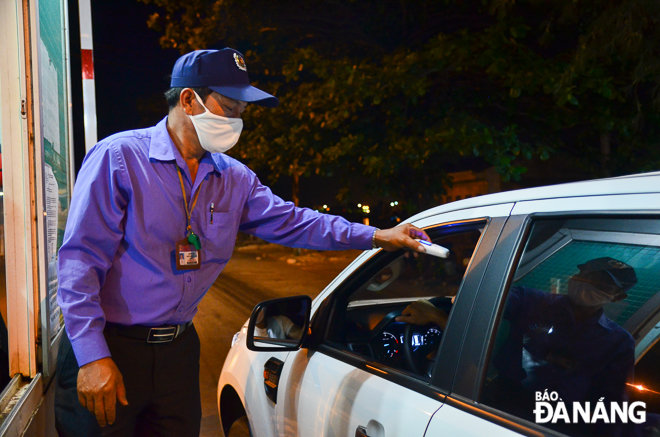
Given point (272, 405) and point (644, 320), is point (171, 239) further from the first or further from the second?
point (644, 320)

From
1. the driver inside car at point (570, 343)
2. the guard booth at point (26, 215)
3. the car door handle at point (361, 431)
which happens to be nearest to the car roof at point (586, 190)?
the driver inside car at point (570, 343)

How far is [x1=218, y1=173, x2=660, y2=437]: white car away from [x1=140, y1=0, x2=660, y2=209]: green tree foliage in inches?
211

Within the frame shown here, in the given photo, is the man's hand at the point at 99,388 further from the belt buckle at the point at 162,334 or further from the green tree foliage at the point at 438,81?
the green tree foliage at the point at 438,81

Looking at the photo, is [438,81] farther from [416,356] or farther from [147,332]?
[147,332]

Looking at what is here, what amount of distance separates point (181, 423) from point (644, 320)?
179 cm

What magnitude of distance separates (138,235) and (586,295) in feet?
4.63

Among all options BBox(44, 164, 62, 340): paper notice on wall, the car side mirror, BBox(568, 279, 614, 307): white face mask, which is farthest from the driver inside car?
BBox(44, 164, 62, 340): paper notice on wall

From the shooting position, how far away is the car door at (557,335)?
1253 millimetres

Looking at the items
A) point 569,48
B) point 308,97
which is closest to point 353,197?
point 308,97

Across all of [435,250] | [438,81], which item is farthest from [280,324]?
[438,81]

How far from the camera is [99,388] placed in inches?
62.4

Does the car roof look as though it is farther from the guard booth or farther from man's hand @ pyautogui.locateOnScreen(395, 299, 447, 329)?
the guard booth

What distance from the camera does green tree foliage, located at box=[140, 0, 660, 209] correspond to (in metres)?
6.59

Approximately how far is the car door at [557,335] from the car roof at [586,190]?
3 cm
